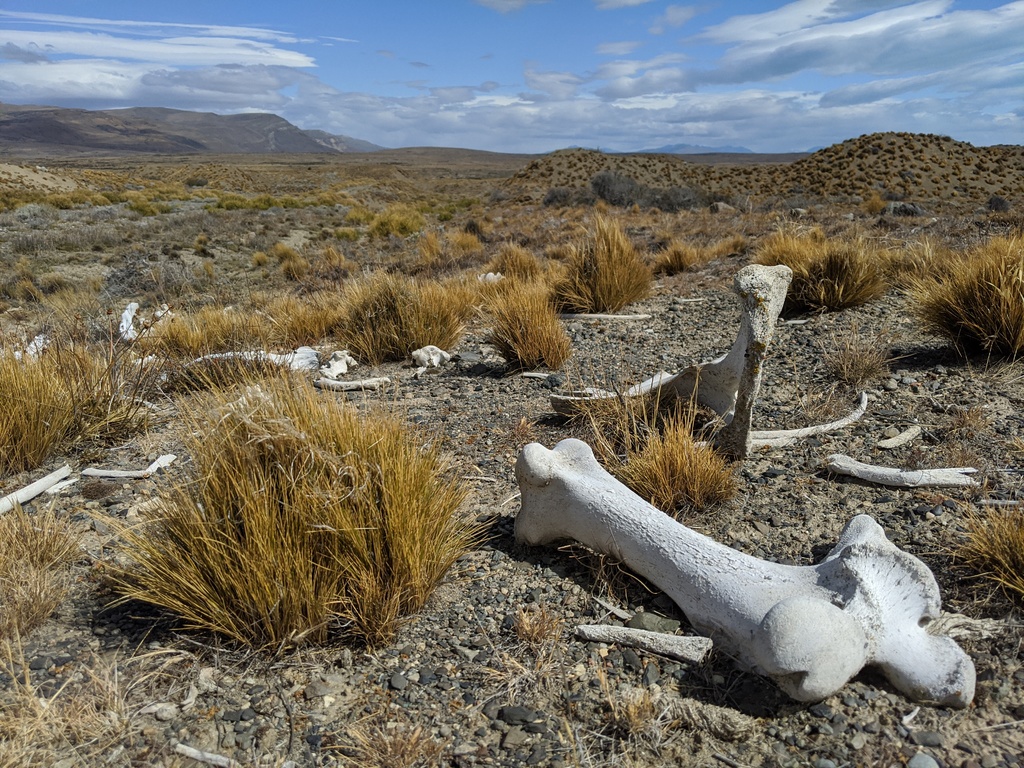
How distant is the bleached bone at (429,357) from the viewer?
19.5 ft

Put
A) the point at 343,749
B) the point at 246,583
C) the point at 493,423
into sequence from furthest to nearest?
the point at 493,423
the point at 246,583
the point at 343,749

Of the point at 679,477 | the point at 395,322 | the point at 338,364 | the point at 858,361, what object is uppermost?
the point at 858,361

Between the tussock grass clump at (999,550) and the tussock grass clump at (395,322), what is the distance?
4665 millimetres

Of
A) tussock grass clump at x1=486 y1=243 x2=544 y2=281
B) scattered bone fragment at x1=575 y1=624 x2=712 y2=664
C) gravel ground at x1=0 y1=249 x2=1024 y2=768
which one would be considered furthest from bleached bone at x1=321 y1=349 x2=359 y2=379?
scattered bone fragment at x1=575 y1=624 x2=712 y2=664

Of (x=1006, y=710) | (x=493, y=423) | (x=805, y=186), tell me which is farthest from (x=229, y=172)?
(x=1006, y=710)

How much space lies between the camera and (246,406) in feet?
8.43

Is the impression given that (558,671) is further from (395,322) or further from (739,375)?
(395,322)

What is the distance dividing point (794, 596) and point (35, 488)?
3725mm

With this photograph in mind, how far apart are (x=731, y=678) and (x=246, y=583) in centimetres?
169

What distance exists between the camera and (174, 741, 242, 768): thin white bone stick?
1888mm

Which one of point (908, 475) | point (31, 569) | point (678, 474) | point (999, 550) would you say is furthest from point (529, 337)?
point (31, 569)

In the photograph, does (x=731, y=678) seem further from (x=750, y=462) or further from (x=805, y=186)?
(x=805, y=186)

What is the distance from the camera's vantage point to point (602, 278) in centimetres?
728

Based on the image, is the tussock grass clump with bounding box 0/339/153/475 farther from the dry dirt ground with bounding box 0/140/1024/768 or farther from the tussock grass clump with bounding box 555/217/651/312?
the tussock grass clump with bounding box 555/217/651/312
